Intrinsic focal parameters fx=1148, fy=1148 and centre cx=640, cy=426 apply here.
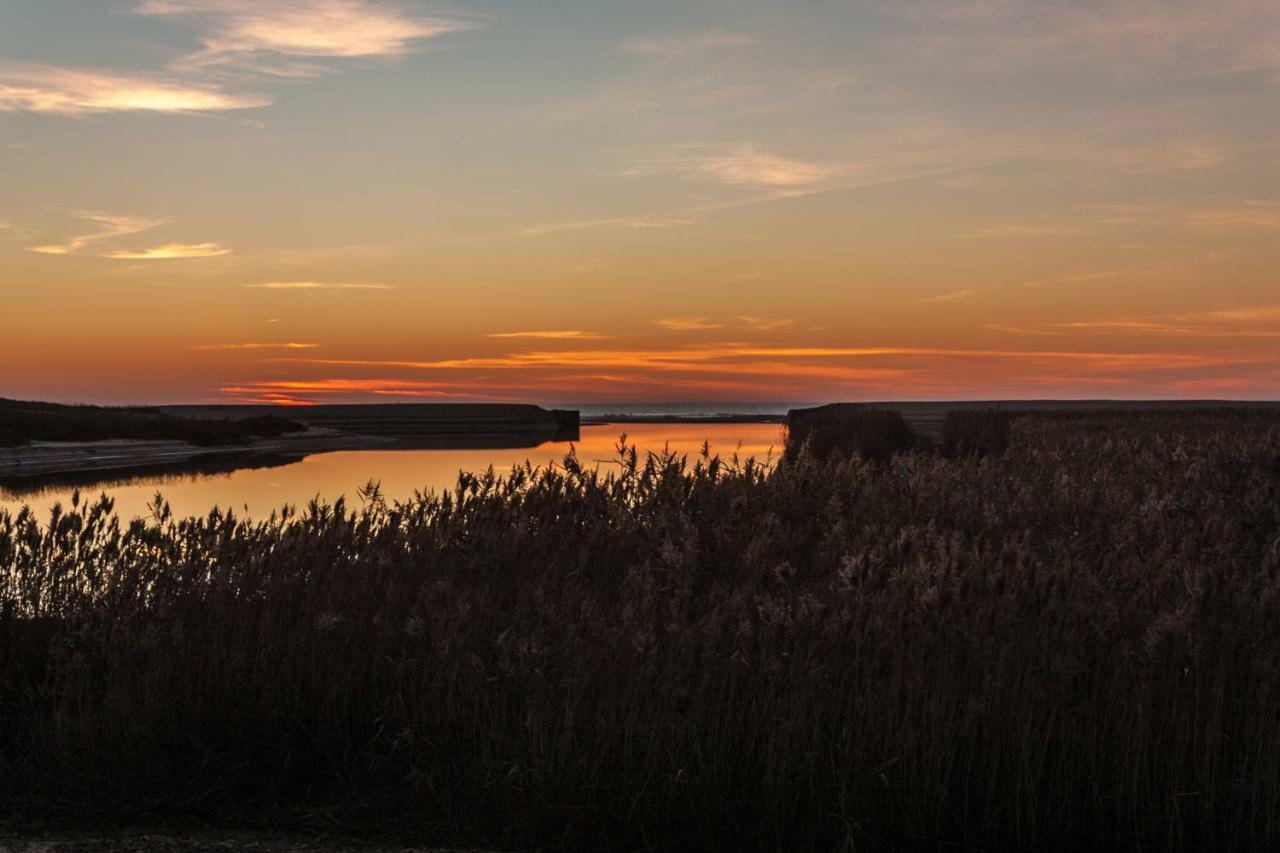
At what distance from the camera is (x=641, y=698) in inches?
218

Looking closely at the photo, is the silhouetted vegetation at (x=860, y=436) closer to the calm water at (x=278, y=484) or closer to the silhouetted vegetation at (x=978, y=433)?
the silhouetted vegetation at (x=978, y=433)

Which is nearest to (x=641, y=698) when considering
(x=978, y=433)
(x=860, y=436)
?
(x=860, y=436)

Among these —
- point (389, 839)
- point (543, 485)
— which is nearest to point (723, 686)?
point (389, 839)

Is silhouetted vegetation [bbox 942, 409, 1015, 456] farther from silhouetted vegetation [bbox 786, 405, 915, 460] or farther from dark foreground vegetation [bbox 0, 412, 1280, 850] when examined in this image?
dark foreground vegetation [bbox 0, 412, 1280, 850]

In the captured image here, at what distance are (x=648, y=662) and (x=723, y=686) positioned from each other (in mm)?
376

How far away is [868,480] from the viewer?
39.4 ft

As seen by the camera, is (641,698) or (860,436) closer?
(641,698)

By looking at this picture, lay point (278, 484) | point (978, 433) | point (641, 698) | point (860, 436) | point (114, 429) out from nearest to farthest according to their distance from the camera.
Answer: point (641, 698) < point (278, 484) < point (860, 436) < point (978, 433) < point (114, 429)

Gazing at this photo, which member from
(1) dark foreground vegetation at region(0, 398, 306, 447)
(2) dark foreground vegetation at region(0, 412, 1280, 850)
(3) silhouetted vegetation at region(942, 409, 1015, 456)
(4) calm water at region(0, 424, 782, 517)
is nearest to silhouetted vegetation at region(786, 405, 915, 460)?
(3) silhouetted vegetation at region(942, 409, 1015, 456)

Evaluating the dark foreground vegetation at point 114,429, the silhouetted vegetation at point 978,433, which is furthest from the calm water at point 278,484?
the silhouetted vegetation at point 978,433

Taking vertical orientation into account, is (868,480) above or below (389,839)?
above

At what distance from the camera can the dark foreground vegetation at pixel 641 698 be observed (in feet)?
16.6

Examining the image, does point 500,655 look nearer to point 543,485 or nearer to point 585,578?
point 585,578

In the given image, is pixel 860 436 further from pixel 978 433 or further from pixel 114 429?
pixel 114 429
